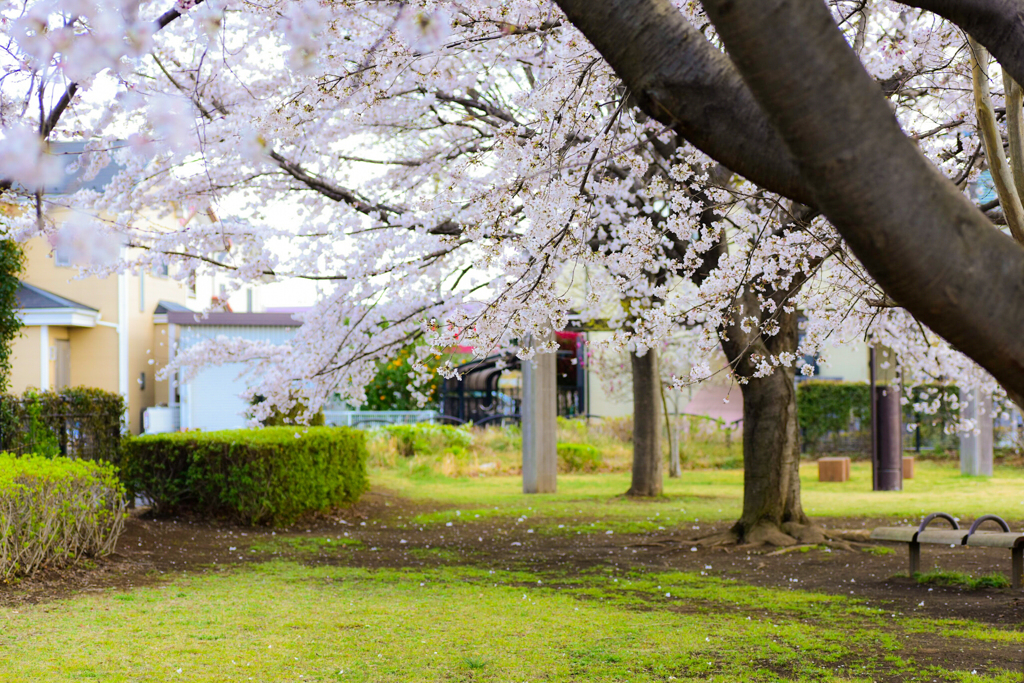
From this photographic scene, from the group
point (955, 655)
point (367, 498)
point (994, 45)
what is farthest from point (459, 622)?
point (367, 498)

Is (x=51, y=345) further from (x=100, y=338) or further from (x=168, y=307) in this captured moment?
(x=168, y=307)

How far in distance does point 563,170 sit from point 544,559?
3.73 m

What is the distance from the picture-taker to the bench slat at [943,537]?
6.41m

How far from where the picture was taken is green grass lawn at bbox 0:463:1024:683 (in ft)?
14.7

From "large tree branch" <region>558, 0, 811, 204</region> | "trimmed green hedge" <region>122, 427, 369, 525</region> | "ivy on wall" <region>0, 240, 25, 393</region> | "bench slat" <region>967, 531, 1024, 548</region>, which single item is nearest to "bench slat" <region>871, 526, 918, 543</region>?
"bench slat" <region>967, 531, 1024, 548</region>

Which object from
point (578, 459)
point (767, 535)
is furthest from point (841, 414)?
point (767, 535)

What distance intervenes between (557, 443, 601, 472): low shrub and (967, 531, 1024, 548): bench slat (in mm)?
11130

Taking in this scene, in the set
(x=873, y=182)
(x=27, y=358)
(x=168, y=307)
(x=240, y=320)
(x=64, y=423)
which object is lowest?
(x=64, y=423)

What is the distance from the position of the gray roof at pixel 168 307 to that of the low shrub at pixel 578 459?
1084 cm

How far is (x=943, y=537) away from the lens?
6504 millimetres

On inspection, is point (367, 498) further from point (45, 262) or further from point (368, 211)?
point (45, 262)

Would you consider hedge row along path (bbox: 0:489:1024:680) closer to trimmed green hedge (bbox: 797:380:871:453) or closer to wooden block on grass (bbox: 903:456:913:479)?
wooden block on grass (bbox: 903:456:913:479)

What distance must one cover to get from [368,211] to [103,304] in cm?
1429

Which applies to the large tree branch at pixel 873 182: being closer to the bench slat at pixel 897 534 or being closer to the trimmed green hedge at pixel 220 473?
the bench slat at pixel 897 534
